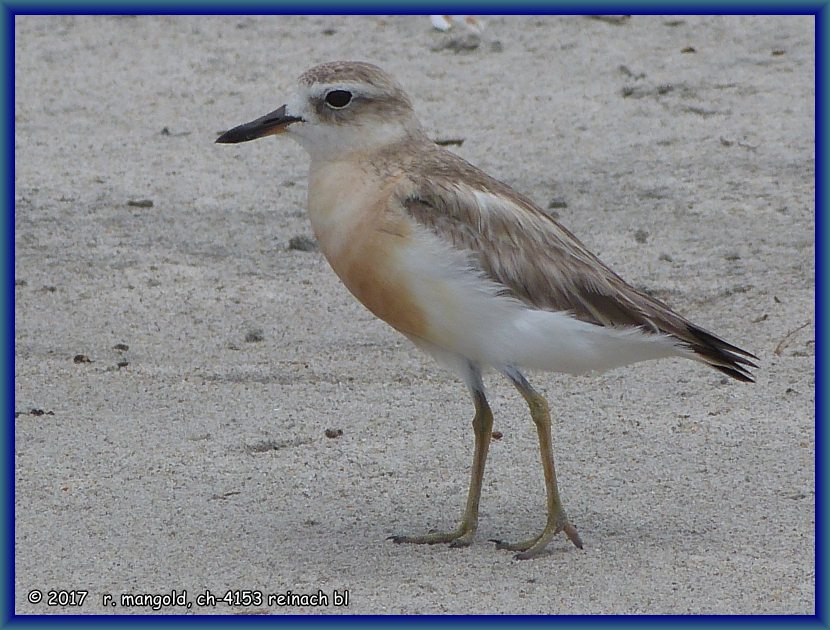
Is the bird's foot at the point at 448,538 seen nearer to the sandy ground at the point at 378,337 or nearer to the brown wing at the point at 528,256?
the sandy ground at the point at 378,337

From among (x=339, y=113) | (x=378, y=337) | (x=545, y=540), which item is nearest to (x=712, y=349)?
(x=545, y=540)

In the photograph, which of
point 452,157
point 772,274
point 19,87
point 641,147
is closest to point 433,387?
point 452,157

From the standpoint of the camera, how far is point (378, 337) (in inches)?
294

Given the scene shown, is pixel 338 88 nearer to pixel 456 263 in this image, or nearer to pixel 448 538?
pixel 456 263

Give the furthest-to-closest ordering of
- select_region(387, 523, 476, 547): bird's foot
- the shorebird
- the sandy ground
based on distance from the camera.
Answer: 1. select_region(387, 523, 476, 547): bird's foot
2. the sandy ground
3. the shorebird

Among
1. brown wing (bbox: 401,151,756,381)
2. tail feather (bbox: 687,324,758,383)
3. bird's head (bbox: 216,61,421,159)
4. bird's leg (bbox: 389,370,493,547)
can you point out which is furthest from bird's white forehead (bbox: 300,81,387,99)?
tail feather (bbox: 687,324,758,383)

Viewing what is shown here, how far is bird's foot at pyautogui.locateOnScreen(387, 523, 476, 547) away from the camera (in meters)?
5.54

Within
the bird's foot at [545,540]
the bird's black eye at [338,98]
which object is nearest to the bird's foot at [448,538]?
the bird's foot at [545,540]

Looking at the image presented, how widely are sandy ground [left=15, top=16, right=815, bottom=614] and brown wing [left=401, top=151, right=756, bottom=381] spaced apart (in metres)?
0.78

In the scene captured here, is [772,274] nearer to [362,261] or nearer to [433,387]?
[433,387]

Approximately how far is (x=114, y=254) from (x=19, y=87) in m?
2.47

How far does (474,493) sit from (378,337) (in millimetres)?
2000

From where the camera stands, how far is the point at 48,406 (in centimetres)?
669

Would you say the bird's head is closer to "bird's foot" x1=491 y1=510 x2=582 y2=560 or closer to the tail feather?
the tail feather
